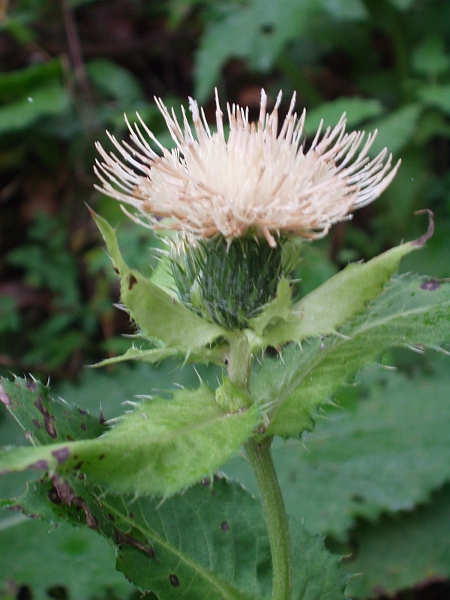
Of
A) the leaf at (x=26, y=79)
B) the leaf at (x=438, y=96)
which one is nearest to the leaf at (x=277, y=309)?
the leaf at (x=438, y=96)

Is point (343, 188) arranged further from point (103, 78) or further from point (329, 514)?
point (103, 78)

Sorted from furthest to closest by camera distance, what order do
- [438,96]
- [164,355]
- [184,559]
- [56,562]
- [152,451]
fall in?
[438,96], [56,562], [184,559], [164,355], [152,451]

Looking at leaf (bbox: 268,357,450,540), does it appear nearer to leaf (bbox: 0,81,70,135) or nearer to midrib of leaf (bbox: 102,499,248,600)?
midrib of leaf (bbox: 102,499,248,600)

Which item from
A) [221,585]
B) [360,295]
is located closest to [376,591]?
[221,585]

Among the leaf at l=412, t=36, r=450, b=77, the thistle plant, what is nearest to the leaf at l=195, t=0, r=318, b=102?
the leaf at l=412, t=36, r=450, b=77

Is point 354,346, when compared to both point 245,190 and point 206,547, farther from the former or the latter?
point 206,547

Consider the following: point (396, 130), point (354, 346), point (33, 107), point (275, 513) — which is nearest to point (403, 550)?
point (275, 513)

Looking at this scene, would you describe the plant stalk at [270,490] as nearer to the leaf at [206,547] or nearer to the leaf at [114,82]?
the leaf at [206,547]
